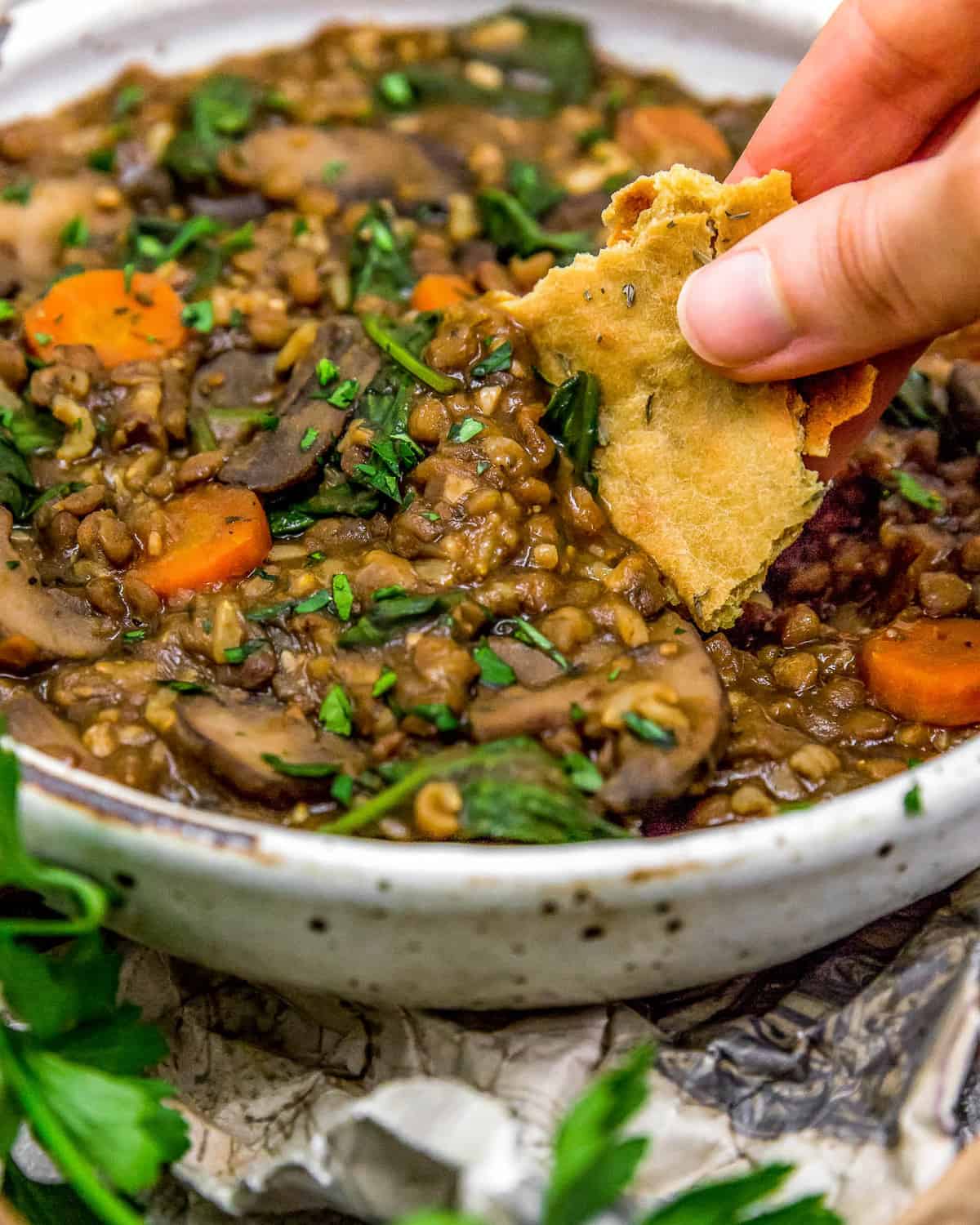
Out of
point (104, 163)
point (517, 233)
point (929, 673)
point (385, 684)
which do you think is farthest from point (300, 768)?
point (104, 163)

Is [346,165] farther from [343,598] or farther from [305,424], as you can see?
[343,598]

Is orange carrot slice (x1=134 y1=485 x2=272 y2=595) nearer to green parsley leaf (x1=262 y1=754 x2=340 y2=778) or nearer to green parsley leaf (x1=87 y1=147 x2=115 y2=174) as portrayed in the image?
green parsley leaf (x1=262 y1=754 x2=340 y2=778)

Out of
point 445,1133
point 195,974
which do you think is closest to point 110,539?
point 195,974

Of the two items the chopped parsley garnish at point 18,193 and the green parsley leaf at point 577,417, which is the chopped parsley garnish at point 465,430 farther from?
the chopped parsley garnish at point 18,193

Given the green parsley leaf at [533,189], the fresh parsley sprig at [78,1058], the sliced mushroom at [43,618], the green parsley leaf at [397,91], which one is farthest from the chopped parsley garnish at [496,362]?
the green parsley leaf at [397,91]

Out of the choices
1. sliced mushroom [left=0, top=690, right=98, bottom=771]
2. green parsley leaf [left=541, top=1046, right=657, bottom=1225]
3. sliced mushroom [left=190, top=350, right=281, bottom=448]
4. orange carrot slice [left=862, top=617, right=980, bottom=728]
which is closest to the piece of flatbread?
orange carrot slice [left=862, top=617, right=980, bottom=728]

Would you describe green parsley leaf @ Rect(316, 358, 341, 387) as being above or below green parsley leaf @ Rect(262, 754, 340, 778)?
above

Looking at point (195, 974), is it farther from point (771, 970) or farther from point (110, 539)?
point (771, 970)
